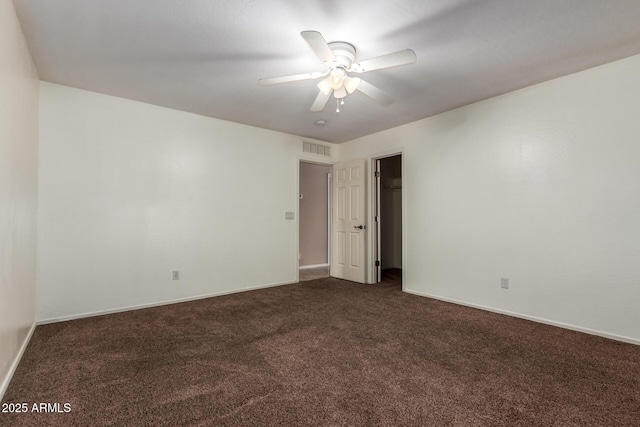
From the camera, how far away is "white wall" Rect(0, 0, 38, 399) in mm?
1845

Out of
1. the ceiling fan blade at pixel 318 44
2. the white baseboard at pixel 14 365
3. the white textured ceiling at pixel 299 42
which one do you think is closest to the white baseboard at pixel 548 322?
the white textured ceiling at pixel 299 42

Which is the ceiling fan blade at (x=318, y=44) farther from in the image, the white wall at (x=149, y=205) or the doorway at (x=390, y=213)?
the doorway at (x=390, y=213)

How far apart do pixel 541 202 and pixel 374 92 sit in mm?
2169

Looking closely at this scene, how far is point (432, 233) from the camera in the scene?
411 cm

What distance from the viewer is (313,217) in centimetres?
647

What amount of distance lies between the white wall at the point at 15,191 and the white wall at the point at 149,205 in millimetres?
292

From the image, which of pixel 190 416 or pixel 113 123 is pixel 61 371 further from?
pixel 113 123

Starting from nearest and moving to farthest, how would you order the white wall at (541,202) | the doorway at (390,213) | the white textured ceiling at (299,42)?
1. the white textured ceiling at (299,42)
2. the white wall at (541,202)
3. the doorway at (390,213)

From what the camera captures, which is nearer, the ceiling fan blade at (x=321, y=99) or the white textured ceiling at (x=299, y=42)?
the white textured ceiling at (x=299, y=42)

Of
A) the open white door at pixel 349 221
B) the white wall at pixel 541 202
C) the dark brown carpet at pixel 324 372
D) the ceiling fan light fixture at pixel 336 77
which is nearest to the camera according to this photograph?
the dark brown carpet at pixel 324 372

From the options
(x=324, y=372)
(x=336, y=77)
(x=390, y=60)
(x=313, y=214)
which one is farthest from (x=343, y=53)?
(x=313, y=214)

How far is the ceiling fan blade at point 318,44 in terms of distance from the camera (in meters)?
1.82

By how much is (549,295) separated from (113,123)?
5187mm

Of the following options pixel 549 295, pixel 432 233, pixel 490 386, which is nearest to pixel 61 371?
pixel 490 386
